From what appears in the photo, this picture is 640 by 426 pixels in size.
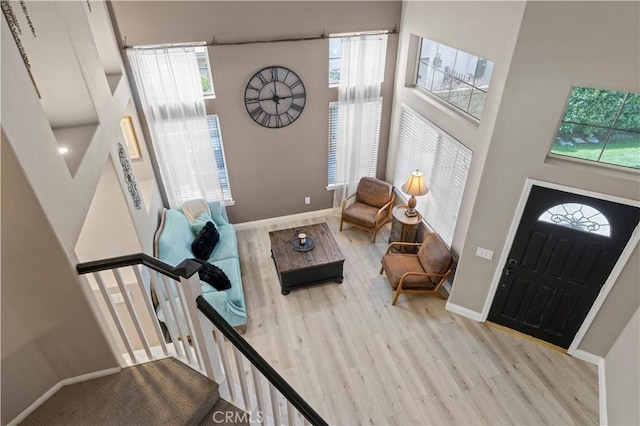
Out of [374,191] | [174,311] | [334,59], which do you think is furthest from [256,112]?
[174,311]

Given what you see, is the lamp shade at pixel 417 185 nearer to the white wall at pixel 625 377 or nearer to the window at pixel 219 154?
the white wall at pixel 625 377

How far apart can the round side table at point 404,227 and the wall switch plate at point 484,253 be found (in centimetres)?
120

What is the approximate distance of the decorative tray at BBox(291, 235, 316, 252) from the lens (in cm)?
550

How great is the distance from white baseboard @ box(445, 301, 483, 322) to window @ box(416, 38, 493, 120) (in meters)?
2.40

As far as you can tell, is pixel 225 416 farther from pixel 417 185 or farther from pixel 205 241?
pixel 417 185

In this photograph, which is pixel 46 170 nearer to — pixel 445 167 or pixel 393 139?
pixel 445 167

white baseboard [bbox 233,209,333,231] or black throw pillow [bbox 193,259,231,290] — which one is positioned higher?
black throw pillow [bbox 193,259,231,290]

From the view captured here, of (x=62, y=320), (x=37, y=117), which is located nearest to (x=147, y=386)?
(x=62, y=320)

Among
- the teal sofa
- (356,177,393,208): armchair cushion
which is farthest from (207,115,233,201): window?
(356,177,393,208): armchair cushion

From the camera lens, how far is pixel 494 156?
3.93 meters

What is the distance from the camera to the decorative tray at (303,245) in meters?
5.50

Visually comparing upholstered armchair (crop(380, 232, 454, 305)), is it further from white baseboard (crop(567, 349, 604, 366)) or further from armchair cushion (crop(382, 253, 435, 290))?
white baseboard (crop(567, 349, 604, 366))

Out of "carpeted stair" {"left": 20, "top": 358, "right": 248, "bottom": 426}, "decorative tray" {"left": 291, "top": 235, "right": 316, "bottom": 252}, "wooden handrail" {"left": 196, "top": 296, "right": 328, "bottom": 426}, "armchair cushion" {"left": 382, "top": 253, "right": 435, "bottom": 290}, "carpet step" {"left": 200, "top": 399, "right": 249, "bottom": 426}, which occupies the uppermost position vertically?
"wooden handrail" {"left": 196, "top": 296, "right": 328, "bottom": 426}

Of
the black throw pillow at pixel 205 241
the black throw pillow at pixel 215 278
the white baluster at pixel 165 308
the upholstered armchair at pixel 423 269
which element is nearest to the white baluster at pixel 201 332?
the white baluster at pixel 165 308
